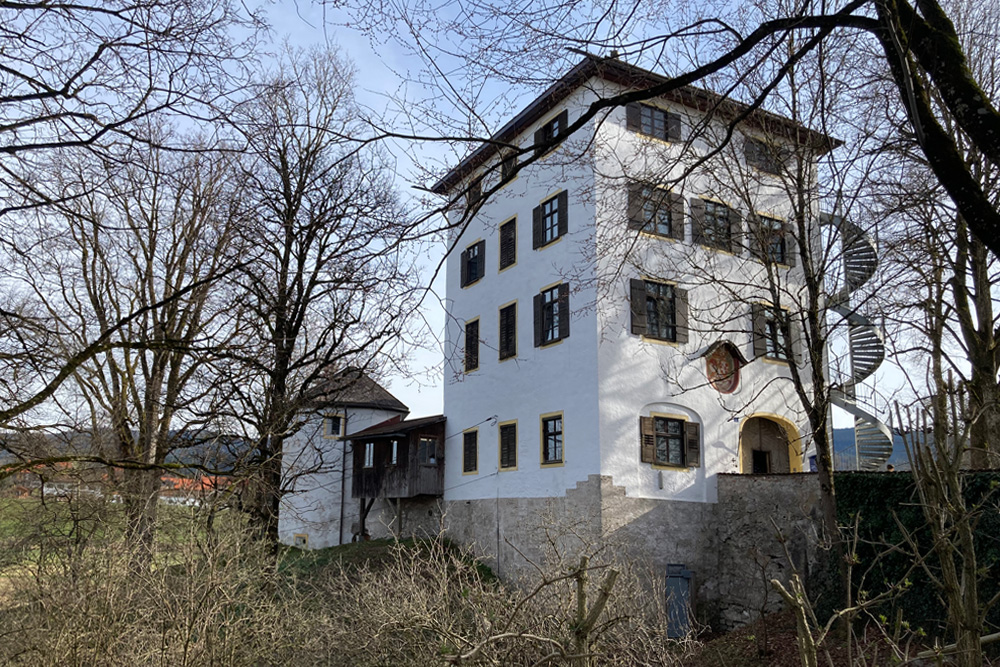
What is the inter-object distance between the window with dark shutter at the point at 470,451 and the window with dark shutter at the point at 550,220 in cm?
559

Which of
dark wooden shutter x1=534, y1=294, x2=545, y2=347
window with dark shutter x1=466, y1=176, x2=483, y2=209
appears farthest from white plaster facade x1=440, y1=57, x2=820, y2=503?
window with dark shutter x1=466, y1=176, x2=483, y2=209

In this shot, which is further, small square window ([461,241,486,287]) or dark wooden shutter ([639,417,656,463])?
small square window ([461,241,486,287])

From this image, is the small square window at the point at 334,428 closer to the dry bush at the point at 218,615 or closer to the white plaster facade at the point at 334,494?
the white plaster facade at the point at 334,494

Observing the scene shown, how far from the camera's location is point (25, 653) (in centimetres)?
748

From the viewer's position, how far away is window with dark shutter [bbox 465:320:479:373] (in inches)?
919

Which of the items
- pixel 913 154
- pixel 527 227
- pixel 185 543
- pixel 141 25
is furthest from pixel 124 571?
pixel 527 227

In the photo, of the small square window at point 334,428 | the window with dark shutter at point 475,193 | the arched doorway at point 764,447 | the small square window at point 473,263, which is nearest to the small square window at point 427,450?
the small square window at point 473,263

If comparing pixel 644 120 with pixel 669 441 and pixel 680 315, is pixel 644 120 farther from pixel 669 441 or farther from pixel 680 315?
pixel 669 441

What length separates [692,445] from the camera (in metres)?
19.3

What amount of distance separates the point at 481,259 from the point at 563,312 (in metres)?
5.22

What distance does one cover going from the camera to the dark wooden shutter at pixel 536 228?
70.0 feet

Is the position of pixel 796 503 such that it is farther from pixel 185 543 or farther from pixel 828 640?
pixel 185 543

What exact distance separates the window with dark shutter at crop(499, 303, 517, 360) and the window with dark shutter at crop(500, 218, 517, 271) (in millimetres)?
1283

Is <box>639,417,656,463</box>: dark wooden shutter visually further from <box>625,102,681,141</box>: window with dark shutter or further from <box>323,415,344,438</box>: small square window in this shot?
<box>323,415,344,438</box>: small square window
